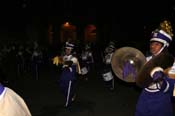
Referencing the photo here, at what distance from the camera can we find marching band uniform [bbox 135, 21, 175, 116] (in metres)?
7.06

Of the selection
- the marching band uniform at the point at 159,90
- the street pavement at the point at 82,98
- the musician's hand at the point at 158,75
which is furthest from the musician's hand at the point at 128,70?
the street pavement at the point at 82,98

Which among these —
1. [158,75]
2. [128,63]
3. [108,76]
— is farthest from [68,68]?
[158,75]

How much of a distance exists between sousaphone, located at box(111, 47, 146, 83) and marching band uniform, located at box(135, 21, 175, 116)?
495mm

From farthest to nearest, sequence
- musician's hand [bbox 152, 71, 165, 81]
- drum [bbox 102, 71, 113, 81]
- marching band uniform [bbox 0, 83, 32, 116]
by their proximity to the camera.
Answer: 1. drum [bbox 102, 71, 113, 81]
2. musician's hand [bbox 152, 71, 165, 81]
3. marching band uniform [bbox 0, 83, 32, 116]

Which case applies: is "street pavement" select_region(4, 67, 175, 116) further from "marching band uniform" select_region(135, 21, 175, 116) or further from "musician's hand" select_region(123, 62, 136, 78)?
"marching band uniform" select_region(135, 21, 175, 116)

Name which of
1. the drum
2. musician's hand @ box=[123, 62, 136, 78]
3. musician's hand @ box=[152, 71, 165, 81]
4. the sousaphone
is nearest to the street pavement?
the drum

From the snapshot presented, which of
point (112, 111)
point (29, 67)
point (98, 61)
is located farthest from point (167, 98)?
point (98, 61)

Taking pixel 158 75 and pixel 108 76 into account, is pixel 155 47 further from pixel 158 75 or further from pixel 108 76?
pixel 108 76

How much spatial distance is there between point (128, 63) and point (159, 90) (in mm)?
935

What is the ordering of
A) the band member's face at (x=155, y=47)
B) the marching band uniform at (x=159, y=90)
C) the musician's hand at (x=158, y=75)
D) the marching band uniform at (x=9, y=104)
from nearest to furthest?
1. the marching band uniform at (x=9, y=104)
2. the musician's hand at (x=158, y=75)
3. the marching band uniform at (x=159, y=90)
4. the band member's face at (x=155, y=47)

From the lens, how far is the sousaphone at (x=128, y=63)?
25.9 feet

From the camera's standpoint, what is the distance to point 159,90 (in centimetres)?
729

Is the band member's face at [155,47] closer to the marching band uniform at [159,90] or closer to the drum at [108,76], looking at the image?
the marching band uniform at [159,90]

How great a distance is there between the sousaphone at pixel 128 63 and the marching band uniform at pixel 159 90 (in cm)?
50
